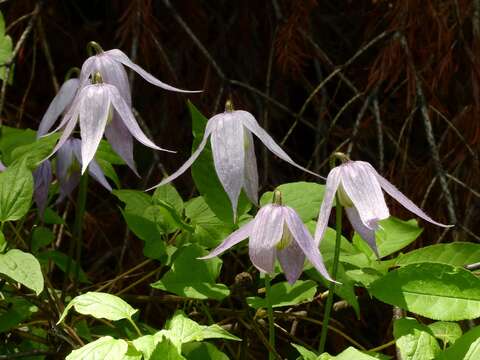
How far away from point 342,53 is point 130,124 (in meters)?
1.01

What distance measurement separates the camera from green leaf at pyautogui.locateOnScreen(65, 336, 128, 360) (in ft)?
2.71

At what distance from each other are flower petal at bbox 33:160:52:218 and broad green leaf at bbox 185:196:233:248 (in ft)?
0.59

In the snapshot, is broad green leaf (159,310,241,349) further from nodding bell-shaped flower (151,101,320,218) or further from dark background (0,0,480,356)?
dark background (0,0,480,356)

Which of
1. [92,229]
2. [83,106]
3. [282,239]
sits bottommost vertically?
[92,229]

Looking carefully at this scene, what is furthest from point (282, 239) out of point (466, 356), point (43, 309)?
point (43, 309)

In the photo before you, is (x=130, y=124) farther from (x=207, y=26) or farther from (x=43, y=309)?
(x=207, y=26)

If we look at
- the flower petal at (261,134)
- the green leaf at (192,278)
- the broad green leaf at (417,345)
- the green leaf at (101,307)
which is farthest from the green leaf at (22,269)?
the broad green leaf at (417,345)

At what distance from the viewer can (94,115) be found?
99 cm

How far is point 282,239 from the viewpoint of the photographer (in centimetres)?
92

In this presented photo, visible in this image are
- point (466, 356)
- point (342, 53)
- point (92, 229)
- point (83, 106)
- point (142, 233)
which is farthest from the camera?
point (342, 53)

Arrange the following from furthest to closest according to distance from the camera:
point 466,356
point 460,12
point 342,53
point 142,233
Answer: point 342,53 → point 460,12 → point 142,233 → point 466,356

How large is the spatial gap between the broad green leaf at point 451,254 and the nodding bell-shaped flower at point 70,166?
0.40m

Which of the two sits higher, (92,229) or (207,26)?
(207,26)

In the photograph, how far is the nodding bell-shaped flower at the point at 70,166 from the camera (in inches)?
46.0
